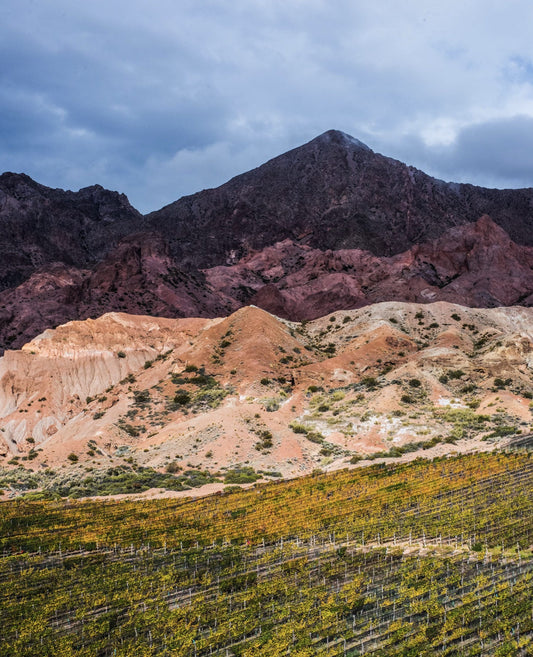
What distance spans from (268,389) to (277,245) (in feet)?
306

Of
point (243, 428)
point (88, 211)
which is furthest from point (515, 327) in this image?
point (88, 211)

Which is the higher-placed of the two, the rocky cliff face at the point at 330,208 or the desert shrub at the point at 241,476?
the rocky cliff face at the point at 330,208

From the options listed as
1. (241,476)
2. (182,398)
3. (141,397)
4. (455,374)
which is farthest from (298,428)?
(455,374)

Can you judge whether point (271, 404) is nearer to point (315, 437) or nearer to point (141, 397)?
point (315, 437)

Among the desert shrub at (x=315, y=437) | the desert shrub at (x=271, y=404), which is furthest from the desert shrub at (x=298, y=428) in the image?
the desert shrub at (x=271, y=404)

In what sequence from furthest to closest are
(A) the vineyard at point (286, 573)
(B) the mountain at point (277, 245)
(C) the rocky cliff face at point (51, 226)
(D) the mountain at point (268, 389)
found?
(C) the rocky cliff face at point (51, 226)
(B) the mountain at point (277, 245)
(D) the mountain at point (268, 389)
(A) the vineyard at point (286, 573)

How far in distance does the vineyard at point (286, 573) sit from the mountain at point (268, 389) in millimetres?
15723

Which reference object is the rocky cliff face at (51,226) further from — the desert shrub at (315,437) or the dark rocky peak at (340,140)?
the desert shrub at (315,437)

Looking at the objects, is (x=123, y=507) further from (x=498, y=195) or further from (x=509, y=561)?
(x=498, y=195)

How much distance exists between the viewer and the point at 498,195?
174m

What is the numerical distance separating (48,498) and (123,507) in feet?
25.3

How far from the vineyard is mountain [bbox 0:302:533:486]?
51.6 feet

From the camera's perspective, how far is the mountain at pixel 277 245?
374 ft

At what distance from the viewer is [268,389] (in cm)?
6650
